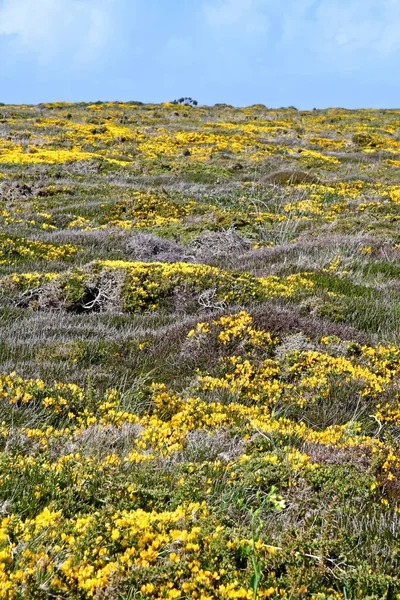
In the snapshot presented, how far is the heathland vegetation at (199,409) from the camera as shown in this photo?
94.7 inches

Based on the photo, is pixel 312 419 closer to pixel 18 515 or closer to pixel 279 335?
pixel 279 335

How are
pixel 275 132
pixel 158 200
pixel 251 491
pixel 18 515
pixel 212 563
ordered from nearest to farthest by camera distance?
pixel 212 563
pixel 18 515
pixel 251 491
pixel 158 200
pixel 275 132

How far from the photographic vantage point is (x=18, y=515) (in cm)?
263

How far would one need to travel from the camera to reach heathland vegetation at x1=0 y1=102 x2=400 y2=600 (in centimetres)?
241

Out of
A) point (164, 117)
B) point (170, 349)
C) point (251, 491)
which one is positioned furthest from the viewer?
point (164, 117)

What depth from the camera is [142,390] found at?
5.06m

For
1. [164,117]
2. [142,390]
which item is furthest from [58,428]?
[164,117]

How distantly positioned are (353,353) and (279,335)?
99 centimetres

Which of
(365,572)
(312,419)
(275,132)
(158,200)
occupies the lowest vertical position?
(312,419)

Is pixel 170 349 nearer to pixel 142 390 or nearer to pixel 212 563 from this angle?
pixel 142 390

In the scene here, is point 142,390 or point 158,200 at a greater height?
point 158,200

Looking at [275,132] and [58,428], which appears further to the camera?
[275,132]

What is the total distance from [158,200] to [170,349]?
36.4 feet

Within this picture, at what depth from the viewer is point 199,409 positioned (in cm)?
471
